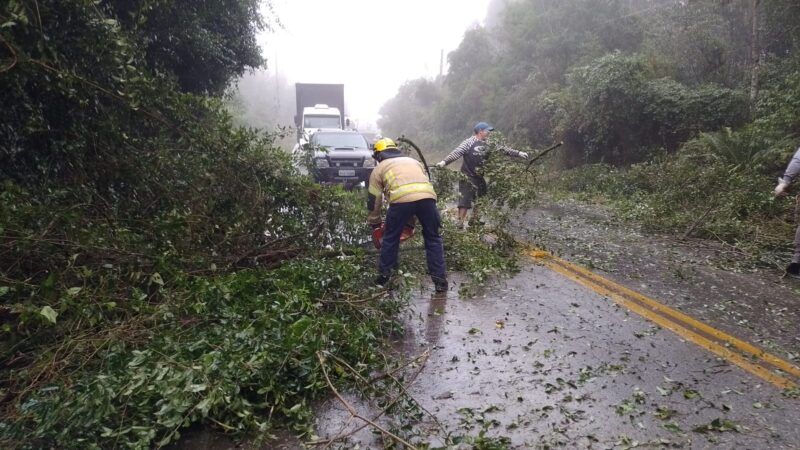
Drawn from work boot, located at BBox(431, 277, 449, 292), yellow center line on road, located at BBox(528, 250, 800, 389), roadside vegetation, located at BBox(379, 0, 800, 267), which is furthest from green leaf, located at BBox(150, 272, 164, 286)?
roadside vegetation, located at BBox(379, 0, 800, 267)

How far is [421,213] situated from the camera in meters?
5.10

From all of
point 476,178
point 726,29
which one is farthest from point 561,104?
point 476,178

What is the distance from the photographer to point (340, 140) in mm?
13641

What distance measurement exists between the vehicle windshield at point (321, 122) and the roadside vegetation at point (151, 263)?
1332 centimetres

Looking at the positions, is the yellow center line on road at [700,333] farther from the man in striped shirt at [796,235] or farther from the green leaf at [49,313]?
the green leaf at [49,313]

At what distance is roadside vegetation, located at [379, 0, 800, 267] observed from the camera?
7695mm

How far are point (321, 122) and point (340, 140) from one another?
6.43 m

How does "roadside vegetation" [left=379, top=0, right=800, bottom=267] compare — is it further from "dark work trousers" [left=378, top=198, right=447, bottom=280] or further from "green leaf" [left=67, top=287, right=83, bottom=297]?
"green leaf" [left=67, top=287, right=83, bottom=297]

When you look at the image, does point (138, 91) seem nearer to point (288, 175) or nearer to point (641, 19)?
point (288, 175)

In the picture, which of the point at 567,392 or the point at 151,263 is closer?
the point at 567,392

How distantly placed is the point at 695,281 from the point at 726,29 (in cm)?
1115

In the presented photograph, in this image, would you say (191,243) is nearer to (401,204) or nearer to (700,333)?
(401,204)

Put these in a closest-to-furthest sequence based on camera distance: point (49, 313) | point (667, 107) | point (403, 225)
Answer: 1. point (49, 313)
2. point (403, 225)
3. point (667, 107)

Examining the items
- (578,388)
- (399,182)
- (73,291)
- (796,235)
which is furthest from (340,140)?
(578,388)
